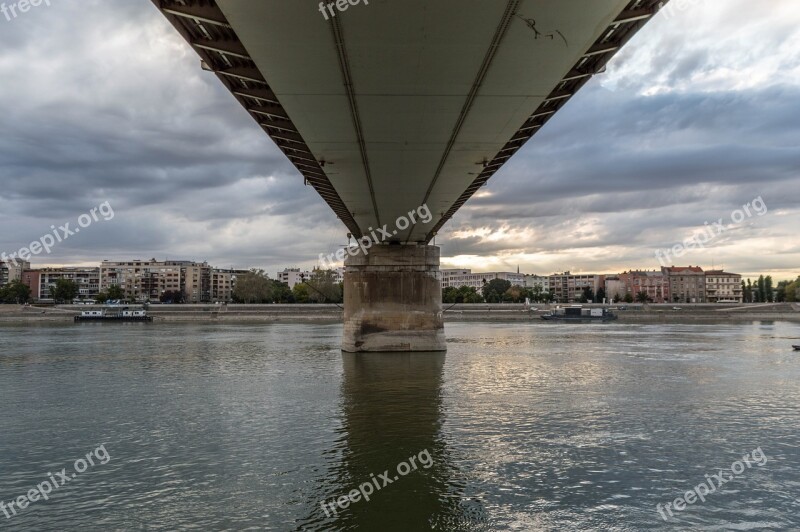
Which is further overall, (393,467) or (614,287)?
(614,287)

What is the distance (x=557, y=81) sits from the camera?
1163 centimetres

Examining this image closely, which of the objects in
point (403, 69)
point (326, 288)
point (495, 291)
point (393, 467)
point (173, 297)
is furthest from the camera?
point (173, 297)

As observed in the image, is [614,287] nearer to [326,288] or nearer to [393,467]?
[326,288]

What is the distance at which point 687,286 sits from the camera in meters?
176

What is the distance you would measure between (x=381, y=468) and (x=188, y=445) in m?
5.08

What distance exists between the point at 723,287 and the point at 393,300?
556ft

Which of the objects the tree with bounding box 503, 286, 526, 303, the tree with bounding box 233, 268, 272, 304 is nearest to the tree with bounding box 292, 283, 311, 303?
the tree with bounding box 233, 268, 272, 304

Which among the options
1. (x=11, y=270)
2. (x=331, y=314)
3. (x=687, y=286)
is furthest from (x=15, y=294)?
(x=687, y=286)

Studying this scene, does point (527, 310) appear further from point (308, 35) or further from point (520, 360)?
point (308, 35)

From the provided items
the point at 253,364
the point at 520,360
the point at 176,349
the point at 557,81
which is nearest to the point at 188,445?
the point at 557,81

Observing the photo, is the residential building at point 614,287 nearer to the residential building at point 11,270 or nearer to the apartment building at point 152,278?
the apartment building at point 152,278

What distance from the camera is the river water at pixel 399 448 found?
32.3ft

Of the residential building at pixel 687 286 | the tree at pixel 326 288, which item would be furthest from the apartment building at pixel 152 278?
the residential building at pixel 687 286

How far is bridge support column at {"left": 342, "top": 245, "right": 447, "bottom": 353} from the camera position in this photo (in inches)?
1421
